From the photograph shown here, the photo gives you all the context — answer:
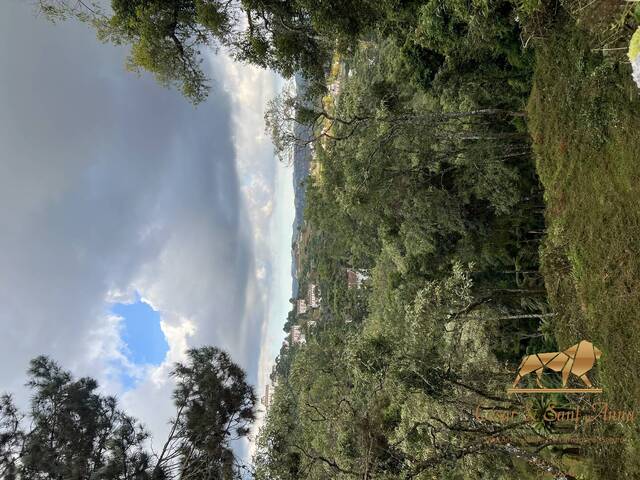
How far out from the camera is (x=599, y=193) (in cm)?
805

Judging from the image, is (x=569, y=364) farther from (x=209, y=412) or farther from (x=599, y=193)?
(x=209, y=412)

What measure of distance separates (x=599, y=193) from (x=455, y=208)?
12.8m

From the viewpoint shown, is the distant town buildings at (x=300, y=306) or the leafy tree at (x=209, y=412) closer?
the leafy tree at (x=209, y=412)

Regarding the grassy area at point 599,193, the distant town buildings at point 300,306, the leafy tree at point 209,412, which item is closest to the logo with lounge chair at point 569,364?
the grassy area at point 599,193

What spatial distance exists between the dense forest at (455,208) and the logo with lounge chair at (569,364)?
0.27 m

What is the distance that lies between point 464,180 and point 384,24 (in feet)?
31.7

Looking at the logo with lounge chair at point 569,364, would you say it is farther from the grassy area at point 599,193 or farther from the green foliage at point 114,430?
the green foliage at point 114,430

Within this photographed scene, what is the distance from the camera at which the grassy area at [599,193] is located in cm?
718

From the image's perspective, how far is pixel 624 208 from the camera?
290 inches

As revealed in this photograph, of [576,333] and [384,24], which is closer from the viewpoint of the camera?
[576,333]

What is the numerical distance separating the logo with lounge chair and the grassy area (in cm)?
24

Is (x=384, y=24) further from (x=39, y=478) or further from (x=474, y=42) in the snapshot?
(x=39, y=478)

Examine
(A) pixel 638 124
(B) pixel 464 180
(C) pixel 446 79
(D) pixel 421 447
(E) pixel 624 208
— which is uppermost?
(C) pixel 446 79

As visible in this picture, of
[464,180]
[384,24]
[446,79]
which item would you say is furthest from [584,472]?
[446,79]
